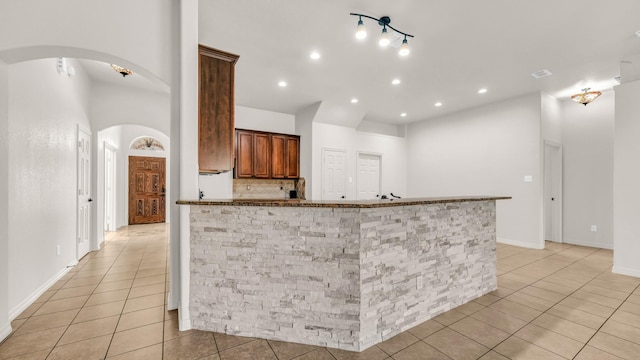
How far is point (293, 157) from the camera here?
6.32m

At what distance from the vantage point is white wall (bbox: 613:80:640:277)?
11.8ft

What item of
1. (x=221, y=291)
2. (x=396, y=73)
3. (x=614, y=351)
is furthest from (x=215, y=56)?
(x=614, y=351)

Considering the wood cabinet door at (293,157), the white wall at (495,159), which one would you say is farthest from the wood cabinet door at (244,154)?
the white wall at (495,159)

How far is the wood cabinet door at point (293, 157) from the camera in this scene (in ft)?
20.5

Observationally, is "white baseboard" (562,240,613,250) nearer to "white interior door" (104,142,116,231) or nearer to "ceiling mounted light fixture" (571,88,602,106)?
"ceiling mounted light fixture" (571,88,602,106)

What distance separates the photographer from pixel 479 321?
243cm

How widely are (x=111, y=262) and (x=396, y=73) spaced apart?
5.34 meters

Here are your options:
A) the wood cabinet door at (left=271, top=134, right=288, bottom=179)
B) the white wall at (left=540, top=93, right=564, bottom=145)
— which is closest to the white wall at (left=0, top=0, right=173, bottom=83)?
the wood cabinet door at (left=271, top=134, right=288, bottom=179)

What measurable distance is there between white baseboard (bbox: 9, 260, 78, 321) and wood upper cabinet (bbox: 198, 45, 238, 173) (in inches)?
80.7

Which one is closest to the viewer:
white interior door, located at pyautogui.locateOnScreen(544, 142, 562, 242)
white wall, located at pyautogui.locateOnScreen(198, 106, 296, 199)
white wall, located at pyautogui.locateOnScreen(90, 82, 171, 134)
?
white wall, located at pyautogui.locateOnScreen(90, 82, 171, 134)

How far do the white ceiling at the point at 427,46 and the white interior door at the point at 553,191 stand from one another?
1.23m

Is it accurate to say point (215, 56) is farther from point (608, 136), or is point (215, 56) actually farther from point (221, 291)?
point (608, 136)

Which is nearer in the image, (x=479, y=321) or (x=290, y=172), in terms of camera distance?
(x=479, y=321)

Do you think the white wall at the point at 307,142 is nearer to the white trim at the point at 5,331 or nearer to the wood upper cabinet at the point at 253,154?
the wood upper cabinet at the point at 253,154
